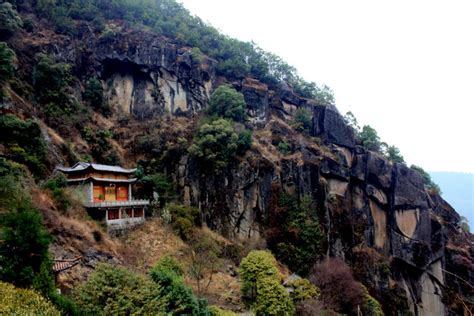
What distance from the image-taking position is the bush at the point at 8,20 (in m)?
32.0

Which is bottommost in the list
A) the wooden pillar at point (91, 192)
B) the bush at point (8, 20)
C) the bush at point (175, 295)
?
the bush at point (175, 295)

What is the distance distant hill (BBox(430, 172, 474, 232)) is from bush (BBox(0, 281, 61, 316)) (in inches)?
4036

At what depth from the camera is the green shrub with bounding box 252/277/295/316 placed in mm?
20250

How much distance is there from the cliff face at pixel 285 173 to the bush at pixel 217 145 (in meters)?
0.94

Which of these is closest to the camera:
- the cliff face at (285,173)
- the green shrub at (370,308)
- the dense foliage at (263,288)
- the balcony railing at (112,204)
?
the dense foliage at (263,288)

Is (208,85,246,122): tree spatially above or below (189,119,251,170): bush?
above

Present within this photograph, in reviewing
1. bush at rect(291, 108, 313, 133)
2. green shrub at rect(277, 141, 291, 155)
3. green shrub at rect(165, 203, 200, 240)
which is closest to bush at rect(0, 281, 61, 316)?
green shrub at rect(165, 203, 200, 240)

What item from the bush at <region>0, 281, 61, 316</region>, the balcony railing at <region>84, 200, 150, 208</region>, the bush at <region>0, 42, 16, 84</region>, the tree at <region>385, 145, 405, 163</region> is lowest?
the bush at <region>0, 281, 61, 316</region>

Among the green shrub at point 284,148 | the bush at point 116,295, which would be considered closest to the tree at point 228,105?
the green shrub at point 284,148

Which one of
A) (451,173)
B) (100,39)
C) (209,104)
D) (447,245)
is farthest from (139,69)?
(451,173)

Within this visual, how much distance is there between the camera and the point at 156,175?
102 ft

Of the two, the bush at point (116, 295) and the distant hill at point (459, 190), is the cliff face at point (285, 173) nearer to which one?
the bush at point (116, 295)

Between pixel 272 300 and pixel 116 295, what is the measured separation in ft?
31.8

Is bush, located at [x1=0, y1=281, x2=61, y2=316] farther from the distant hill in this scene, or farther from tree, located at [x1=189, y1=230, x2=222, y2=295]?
the distant hill
